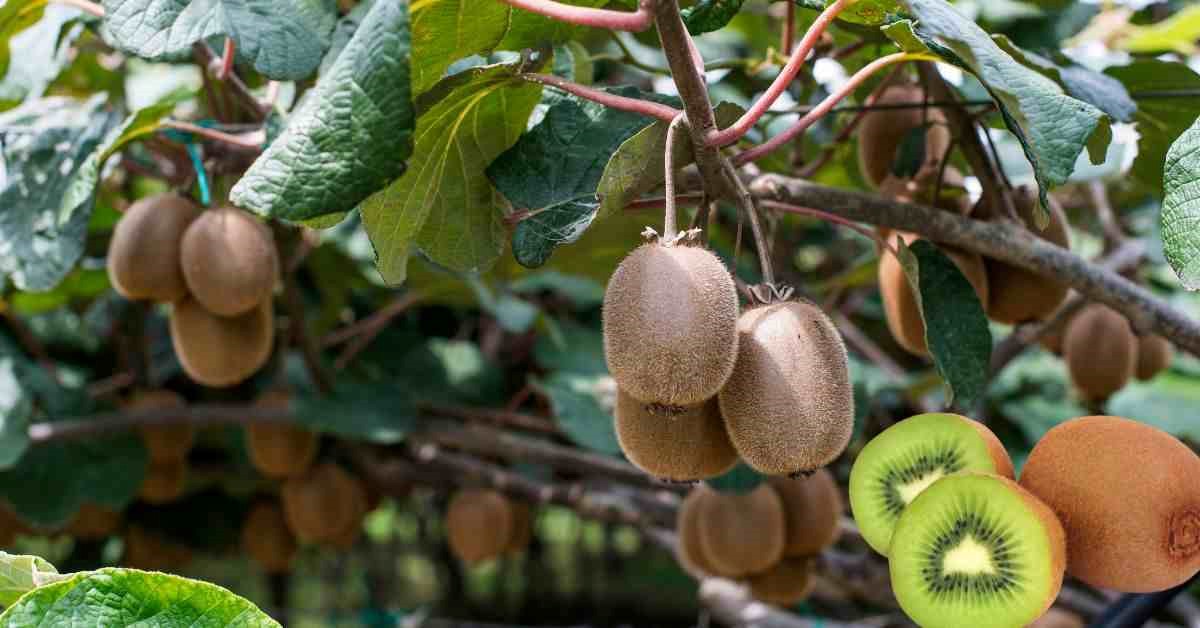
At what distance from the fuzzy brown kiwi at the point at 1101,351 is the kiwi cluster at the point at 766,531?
39cm

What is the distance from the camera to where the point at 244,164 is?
1268mm

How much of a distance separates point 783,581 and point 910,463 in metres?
0.91

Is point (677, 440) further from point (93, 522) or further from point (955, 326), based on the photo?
point (93, 522)

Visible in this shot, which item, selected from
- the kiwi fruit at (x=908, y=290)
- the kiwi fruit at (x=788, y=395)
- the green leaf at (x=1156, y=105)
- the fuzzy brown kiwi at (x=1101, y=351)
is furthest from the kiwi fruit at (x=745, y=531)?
the kiwi fruit at (x=788, y=395)

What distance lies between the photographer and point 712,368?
26.7 inches

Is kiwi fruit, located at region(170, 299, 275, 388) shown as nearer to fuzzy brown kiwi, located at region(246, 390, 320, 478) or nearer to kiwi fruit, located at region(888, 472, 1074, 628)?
fuzzy brown kiwi, located at region(246, 390, 320, 478)

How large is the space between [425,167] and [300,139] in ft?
0.69

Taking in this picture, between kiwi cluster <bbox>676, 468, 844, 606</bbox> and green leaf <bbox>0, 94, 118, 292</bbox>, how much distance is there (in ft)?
2.71

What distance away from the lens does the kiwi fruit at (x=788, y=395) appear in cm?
71

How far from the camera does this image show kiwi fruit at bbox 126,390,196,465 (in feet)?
6.46

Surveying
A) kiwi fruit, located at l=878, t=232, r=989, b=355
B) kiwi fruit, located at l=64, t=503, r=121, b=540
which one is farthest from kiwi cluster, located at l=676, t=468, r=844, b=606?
kiwi fruit, located at l=64, t=503, r=121, b=540

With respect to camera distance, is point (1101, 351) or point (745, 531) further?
point (1101, 351)

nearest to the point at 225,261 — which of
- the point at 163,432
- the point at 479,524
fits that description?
the point at 163,432

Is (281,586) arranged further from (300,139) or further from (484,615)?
(300,139)
